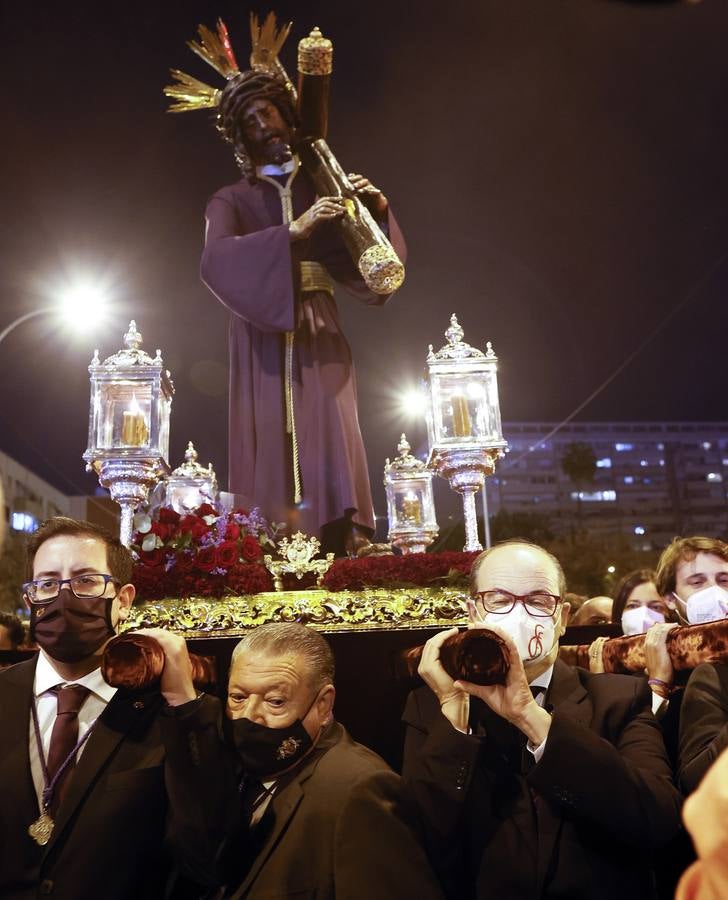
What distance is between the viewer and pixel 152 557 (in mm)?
4371

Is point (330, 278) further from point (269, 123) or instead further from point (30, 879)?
point (30, 879)

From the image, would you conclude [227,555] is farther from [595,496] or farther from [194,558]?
[595,496]

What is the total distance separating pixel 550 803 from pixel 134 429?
4851mm

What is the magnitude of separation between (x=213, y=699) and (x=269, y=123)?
5.46m

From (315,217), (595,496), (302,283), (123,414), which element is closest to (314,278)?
(302,283)

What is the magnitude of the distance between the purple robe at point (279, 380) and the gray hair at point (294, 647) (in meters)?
2.80

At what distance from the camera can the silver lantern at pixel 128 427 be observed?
6.35m

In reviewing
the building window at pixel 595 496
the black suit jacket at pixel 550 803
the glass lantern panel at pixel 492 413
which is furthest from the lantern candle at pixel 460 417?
the building window at pixel 595 496

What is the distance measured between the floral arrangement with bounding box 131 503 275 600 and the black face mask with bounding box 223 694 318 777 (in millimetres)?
1537

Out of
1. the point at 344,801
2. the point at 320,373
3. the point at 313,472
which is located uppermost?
the point at 320,373

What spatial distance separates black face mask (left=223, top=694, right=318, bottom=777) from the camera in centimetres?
281

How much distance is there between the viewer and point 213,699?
278 centimetres

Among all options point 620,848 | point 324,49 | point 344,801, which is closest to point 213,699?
point 344,801

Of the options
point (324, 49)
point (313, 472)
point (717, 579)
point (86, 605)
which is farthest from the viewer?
point (324, 49)
